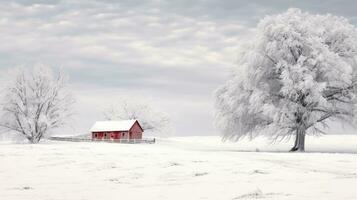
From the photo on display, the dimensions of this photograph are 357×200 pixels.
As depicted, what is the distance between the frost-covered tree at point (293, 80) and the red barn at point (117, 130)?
118 ft

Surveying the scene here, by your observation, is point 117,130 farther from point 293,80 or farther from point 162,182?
point 162,182

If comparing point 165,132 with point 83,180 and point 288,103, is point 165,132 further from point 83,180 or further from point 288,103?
point 83,180

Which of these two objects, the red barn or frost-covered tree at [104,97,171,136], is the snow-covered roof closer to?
the red barn

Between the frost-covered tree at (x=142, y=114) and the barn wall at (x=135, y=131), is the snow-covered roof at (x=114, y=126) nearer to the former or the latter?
the barn wall at (x=135, y=131)

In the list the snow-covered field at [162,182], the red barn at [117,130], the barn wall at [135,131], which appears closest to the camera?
the snow-covered field at [162,182]

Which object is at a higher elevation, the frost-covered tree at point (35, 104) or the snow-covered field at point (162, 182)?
the frost-covered tree at point (35, 104)

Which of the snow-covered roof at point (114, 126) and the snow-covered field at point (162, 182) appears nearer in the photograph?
the snow-covered field at point (162, 182)

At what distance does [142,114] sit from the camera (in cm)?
10531

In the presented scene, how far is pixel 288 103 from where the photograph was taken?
43.8 metres

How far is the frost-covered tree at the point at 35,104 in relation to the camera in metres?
63.1

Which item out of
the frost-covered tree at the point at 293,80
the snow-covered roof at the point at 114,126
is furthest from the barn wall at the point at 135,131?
the frost-covered tree at the point at 293,80

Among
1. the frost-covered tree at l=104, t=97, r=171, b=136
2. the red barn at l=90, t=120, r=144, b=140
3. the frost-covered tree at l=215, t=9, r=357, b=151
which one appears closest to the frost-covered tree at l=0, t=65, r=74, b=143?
the red barn at l=90, t=120, r=144, b=140

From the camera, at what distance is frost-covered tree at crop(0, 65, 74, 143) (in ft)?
207

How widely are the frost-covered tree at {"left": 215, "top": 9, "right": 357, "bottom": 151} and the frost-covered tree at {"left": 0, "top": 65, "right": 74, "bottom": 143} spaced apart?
25.8 m
